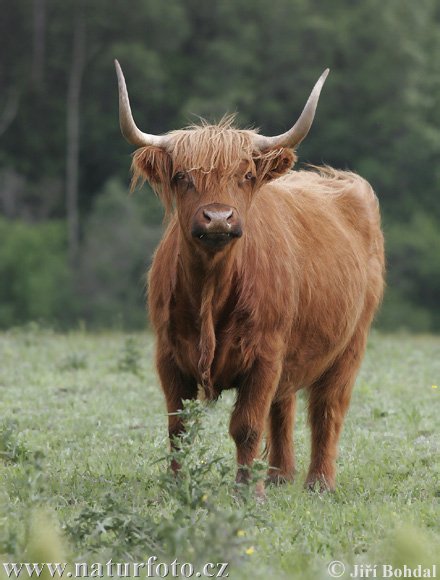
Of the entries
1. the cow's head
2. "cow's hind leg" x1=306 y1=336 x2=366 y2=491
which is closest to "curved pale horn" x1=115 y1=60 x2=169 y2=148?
the cow's head

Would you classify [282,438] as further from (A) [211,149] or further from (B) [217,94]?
(B) [217,94]

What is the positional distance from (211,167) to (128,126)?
0.50 metres

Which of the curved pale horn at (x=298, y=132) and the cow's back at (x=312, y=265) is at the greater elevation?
the curved pale horn at (x=298, y=132)

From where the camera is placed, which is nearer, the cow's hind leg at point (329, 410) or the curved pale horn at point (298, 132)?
the curved pale horn at point (298, 132)

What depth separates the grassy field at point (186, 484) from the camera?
3510mm

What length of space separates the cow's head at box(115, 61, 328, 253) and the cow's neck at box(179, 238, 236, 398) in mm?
112

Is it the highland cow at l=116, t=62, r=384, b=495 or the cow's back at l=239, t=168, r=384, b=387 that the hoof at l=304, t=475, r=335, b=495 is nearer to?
the highland cow at l=116, t=62, r=384, b=495

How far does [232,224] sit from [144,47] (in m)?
35.8

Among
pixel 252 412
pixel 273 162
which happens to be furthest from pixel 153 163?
pixel 252 412

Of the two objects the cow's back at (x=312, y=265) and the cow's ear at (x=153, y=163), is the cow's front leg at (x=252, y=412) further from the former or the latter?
the cow's ear at (x=153, y=163)

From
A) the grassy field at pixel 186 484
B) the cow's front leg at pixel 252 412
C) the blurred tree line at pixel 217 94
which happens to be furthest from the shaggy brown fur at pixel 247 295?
the blurred tree line at pixel 217 94

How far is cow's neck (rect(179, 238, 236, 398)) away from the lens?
477 cm

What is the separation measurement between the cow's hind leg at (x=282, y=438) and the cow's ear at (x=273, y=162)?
4.71ft

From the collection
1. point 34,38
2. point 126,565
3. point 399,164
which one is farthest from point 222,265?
point 34,38
